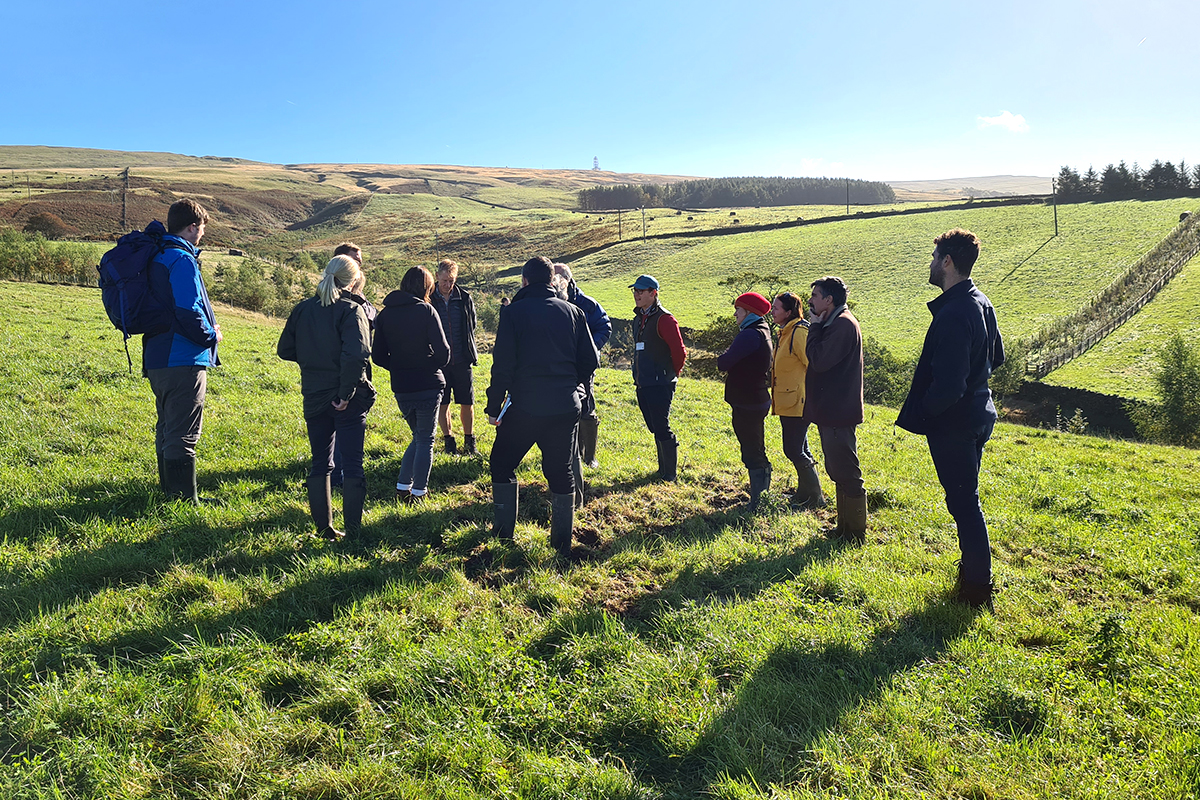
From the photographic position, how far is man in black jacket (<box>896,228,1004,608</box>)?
14.2 ft

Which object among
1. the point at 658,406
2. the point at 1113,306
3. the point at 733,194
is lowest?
the point at 658,406

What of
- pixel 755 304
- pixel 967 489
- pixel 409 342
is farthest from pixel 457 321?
pixel 967 489

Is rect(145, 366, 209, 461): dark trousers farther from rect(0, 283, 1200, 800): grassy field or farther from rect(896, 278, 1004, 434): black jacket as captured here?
rect(896, 278, 1004, 434): black jacket

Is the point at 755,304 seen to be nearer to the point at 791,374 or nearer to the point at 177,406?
the point at 791,374

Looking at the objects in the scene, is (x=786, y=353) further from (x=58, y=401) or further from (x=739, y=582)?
(x=58, y=401)

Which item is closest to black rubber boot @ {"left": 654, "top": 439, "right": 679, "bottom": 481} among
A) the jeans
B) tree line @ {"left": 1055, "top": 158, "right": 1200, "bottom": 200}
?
the jeans

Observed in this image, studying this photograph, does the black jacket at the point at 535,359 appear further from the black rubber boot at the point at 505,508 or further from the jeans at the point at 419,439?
the jeans at the point at 419,439

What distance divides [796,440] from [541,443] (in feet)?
10.6

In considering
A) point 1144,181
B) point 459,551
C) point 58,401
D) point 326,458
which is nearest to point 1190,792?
point 459,551

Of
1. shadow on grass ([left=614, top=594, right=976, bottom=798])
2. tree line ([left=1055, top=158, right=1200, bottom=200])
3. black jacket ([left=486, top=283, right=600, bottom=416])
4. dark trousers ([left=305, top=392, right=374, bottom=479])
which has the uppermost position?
tree line ([left=1055, top=158, right=1200, bottom=200])

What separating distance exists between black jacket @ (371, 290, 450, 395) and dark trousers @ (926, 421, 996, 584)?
4.83 m

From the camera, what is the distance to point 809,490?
7.00 m

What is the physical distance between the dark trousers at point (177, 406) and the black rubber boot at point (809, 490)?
21.5ft

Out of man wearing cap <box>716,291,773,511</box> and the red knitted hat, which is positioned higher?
the red knitted hat
